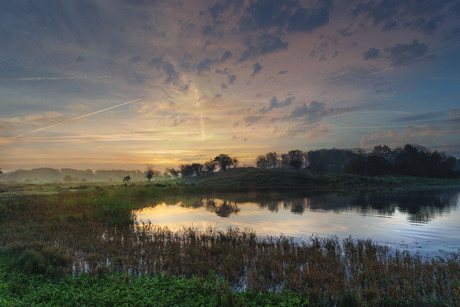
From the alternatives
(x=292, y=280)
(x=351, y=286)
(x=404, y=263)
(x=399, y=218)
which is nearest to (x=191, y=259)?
(x=292, y=280)

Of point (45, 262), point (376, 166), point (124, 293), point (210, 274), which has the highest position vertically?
point (376, 166)

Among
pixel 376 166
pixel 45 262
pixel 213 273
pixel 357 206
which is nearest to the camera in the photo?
pixel 213 273

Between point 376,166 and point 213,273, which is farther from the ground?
point 376,166

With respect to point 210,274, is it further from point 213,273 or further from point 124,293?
point 124,293

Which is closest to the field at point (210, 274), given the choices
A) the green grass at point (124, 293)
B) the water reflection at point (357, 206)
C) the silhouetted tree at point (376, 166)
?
the green grass at point (124, 293)

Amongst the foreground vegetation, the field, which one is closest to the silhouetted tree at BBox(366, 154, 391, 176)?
the foreground vegetation

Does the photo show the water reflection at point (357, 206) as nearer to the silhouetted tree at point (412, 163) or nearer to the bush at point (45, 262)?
the bush at point (45, 262)

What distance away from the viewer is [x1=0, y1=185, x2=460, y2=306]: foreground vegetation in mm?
10688

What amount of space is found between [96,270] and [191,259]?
4.96 metres

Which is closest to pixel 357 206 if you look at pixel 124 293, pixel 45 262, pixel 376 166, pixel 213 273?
pixel 213 273

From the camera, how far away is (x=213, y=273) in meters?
13.5

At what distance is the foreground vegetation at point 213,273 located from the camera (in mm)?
10688

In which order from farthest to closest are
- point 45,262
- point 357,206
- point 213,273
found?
1. point 357,206
2. point 45,262
3. point 213,273

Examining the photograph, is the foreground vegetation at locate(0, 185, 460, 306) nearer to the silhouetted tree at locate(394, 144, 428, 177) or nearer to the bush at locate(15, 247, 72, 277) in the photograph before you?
the bush at locate(15, 247, 72, 277)
